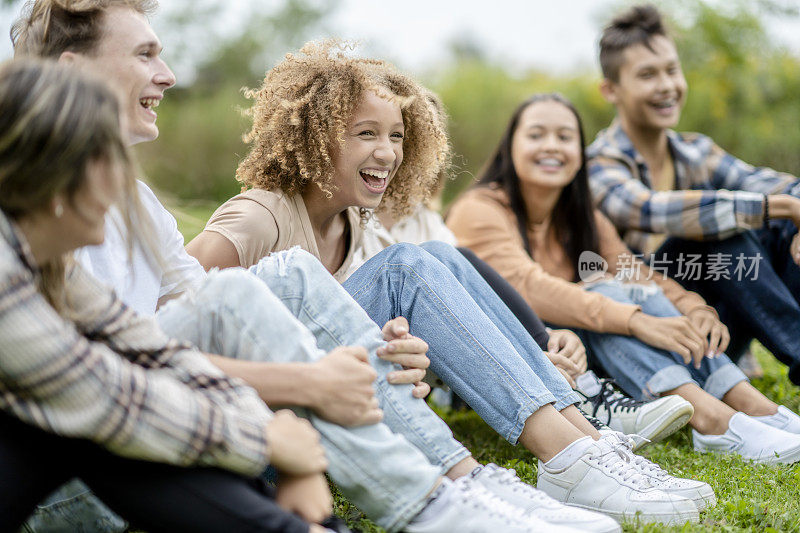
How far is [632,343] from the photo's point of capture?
291cm

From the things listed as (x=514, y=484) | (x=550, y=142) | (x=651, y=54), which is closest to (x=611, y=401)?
(x=514, y=484)

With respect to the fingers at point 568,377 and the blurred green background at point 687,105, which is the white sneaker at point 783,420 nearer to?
the fingers at point 568,377

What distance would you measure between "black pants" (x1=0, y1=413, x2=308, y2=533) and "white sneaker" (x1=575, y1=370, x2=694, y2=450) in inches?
54.9

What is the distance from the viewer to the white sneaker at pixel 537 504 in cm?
175

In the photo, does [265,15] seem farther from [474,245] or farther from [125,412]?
[125,412]

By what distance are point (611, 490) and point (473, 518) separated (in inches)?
20.4

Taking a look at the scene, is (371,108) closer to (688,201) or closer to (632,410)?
(632,410)

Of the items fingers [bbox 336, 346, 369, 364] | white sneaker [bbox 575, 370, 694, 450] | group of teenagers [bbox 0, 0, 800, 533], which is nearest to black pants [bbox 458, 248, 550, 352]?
group of teenagers [bbox 0, 0, 800, 533]

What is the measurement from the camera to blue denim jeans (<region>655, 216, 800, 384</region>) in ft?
10.2

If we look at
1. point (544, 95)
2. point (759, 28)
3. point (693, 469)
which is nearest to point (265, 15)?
point (759, 28)

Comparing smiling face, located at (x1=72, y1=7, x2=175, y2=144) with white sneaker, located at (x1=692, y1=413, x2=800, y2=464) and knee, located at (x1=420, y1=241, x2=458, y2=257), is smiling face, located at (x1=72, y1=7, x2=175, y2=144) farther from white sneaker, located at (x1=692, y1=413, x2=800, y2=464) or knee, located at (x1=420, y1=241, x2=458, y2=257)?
white sneaker, located at (x1=692, y1=413, x2=800, y2=464)

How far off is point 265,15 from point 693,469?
18960 mm

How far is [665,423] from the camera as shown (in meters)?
2.54

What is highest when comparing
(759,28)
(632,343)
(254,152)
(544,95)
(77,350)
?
(759,28)
